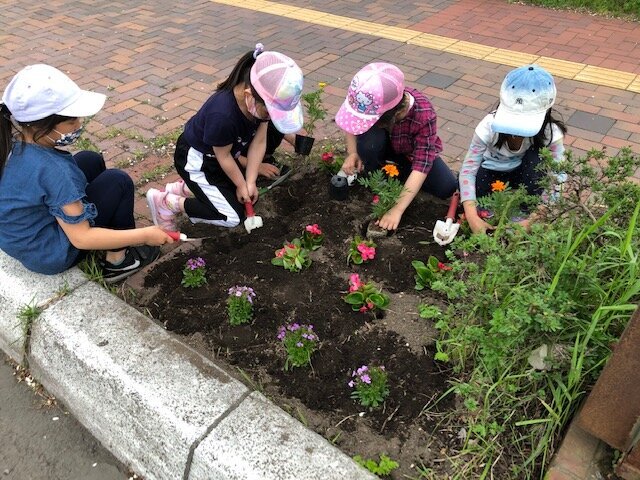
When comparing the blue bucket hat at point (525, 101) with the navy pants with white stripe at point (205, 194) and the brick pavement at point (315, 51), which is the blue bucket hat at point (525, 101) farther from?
the navy pants with white stripe at point (205, 194)

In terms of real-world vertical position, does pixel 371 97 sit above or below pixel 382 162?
above

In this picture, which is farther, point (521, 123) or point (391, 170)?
point (391, 170)

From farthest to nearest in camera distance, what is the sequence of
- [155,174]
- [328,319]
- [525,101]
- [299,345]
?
[155,174], [525,101], [328,319], [299,345]

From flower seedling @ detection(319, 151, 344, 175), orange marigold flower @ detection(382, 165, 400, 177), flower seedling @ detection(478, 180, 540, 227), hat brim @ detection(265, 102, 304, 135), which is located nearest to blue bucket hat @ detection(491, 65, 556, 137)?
flower seedling @ detection(478, 180, 540, 227)

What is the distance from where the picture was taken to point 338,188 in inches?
117

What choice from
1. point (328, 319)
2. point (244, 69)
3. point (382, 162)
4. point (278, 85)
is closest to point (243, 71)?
point (244, 69)

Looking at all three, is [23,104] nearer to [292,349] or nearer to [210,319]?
[210,319]

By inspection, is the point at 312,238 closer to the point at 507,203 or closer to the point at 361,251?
the point at 361,251

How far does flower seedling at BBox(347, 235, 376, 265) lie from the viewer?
8.38 ft

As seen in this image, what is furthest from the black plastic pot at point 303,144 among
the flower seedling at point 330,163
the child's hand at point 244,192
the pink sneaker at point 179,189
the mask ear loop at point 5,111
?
the mask ear loop at point 5,111

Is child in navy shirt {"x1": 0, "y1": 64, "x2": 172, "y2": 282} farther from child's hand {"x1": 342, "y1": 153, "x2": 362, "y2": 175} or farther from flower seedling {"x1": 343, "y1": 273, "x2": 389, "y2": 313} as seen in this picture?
child's hand {"x1": 342, "y1": 153, "x2": 362, "y2": 175}

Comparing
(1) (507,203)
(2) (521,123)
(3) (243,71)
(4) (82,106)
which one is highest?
(4) (82,106)

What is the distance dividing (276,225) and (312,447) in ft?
4.67

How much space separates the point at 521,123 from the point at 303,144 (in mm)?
1339
